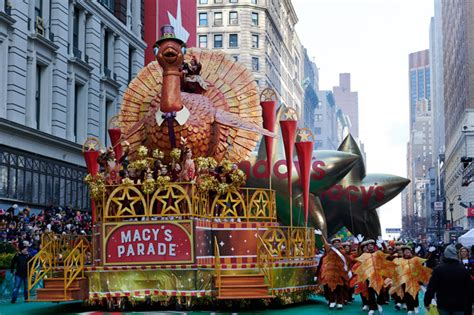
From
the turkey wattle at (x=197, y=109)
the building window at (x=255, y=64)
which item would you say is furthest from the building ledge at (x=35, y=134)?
the building window at (x=255, y=64)

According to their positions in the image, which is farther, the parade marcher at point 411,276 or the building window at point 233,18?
the building window at point 233,18

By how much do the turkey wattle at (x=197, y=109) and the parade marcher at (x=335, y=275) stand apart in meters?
3.82

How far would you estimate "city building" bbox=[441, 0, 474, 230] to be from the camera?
3044 inches

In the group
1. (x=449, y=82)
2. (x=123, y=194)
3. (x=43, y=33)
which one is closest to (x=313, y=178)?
(x=123, y=194)

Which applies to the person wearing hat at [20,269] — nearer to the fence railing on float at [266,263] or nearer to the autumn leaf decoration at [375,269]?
the fence railing on float at [266,263]

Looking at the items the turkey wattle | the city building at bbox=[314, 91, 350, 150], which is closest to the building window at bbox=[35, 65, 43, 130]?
the turkey wattle

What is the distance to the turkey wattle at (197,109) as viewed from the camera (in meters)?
19.5

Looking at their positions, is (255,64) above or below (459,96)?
above

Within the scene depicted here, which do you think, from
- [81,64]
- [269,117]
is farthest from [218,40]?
[269,117]

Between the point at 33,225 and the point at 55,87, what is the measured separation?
10889 mm

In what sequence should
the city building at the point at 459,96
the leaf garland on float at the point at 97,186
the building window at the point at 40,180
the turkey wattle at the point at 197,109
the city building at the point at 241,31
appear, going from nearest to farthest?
the leaf garland on float at the point at 97,186, the turkey wattle at the point at 197,109, the building window at the point at 40,180, the city building at the point at 459,96, the city building at the point at 241,31

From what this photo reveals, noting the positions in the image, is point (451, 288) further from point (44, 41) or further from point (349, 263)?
point (44, 41)

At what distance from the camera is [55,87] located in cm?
3731

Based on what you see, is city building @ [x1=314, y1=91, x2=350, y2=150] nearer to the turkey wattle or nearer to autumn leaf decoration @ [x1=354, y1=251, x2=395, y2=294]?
the turkey wattle
